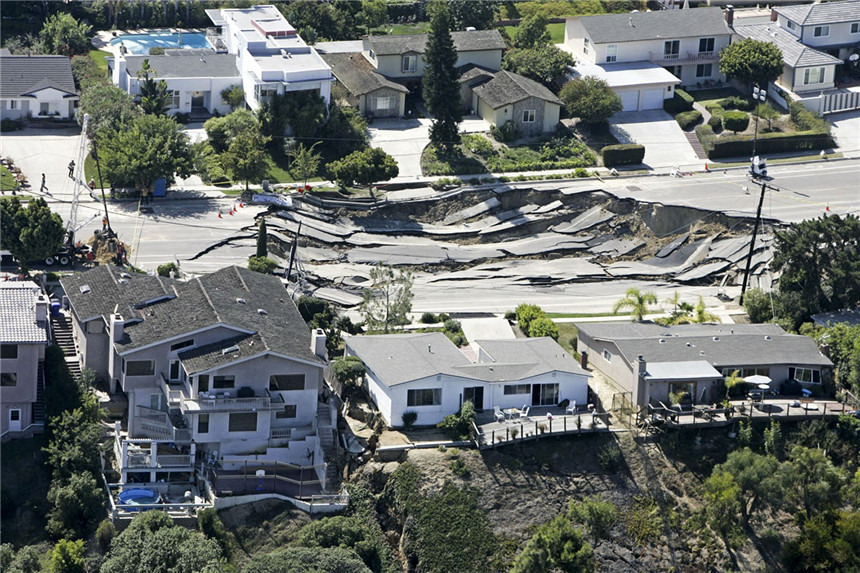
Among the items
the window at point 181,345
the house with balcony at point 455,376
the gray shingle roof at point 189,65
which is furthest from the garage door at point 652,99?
the window at point 181,345

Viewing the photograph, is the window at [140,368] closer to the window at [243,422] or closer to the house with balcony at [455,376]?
the window at [243,422]

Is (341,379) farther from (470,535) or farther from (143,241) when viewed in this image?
(143,241)

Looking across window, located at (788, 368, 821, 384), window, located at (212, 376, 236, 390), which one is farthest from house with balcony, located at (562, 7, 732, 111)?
window, located at (212, 376, 236, 390)

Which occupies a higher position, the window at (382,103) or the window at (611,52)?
the window at (611,52)

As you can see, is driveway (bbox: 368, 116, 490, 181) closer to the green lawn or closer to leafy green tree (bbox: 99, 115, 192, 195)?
the green lawn

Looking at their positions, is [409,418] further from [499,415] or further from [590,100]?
[590,100]

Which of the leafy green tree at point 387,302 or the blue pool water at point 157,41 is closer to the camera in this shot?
the leafy green tree at point 387,302
